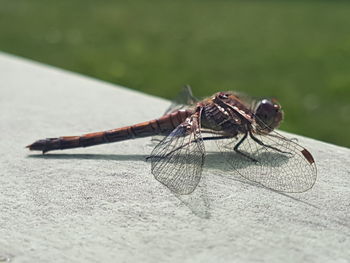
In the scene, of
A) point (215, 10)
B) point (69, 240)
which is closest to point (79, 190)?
point (69, 240)

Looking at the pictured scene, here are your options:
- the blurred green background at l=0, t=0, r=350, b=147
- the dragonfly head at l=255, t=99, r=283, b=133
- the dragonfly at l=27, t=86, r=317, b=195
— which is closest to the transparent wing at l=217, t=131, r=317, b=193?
the dragonfly at l=27, t=86, r=317, b=195

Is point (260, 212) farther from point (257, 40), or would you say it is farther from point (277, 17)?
point (277, 17)

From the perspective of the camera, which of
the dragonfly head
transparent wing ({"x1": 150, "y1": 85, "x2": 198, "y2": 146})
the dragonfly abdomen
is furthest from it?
transparent wing ({"x1": 150, "y1": 85, "x2": 198, "y2": 146})

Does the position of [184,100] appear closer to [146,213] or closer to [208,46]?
[146,213]

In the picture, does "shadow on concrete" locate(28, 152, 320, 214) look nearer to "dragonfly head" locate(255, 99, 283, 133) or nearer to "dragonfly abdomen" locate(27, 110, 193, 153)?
"dragonfly abdomen" locate(27, 110, 193, 153)

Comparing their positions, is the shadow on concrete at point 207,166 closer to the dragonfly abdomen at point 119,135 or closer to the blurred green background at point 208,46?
the dragonfly abdomen at point 119,135

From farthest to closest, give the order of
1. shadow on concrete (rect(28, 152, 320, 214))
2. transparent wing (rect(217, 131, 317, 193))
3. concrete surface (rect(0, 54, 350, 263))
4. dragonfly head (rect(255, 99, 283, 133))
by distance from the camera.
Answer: dragonfly head (rect(255, 99, 283, 133)), transparent wing (rect(217, 131, 317, 193)), shadow on concrete (rect(28, 152, 320, 214)), concrete surface (rect(0, 54, 350, 263))
